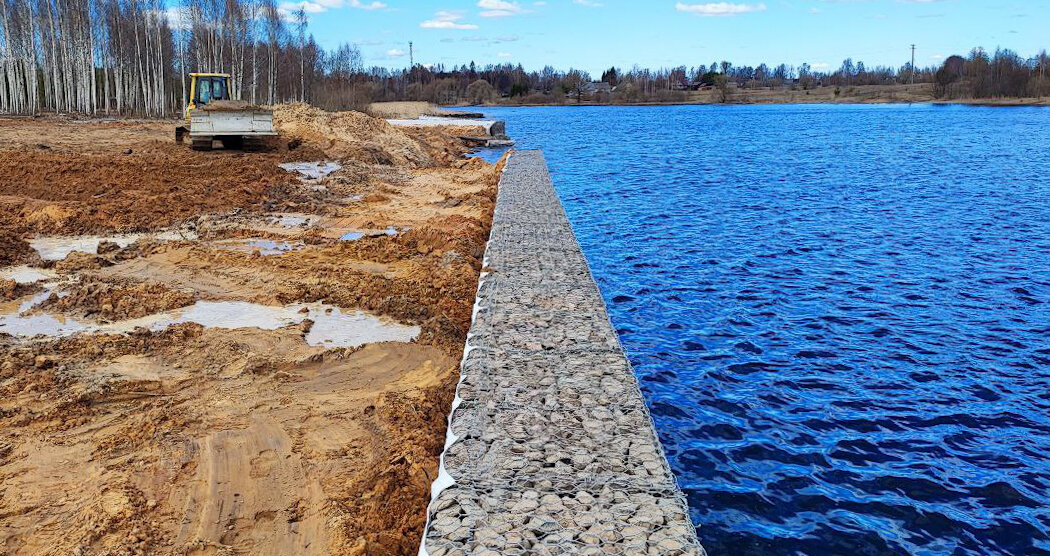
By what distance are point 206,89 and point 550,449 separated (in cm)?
2543

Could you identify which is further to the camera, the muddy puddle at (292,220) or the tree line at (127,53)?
the tree line at (127,53)

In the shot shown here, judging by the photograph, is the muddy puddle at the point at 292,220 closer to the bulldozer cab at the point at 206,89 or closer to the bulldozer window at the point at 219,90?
the bulldozer cab at the point at 206,89

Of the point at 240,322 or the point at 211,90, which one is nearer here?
the point at 240,322

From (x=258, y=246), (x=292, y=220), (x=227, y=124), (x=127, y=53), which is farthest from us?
(x=127, y=53)

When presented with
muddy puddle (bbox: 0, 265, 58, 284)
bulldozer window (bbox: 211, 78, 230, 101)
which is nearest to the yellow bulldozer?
bulldozer window (bbox: 211, 78, 230, 101)

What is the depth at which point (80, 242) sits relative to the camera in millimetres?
13266

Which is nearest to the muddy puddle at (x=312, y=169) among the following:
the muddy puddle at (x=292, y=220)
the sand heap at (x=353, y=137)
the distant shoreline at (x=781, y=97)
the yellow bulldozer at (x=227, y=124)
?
the yellow bulldozer at (x=227, y=124)

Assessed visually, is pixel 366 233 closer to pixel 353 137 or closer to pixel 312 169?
pixel 312 169

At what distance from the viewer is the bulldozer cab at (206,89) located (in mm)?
26938

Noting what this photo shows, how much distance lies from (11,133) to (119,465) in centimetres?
2869

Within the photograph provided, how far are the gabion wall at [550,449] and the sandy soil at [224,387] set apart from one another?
0.47m

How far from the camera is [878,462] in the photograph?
6.89 metres

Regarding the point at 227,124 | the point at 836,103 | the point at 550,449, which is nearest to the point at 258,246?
the point at 550,449

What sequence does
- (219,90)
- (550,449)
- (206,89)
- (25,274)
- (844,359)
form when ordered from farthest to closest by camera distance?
(219,90)
(206,89)
(25,274)
(844,359)
(550,449)
